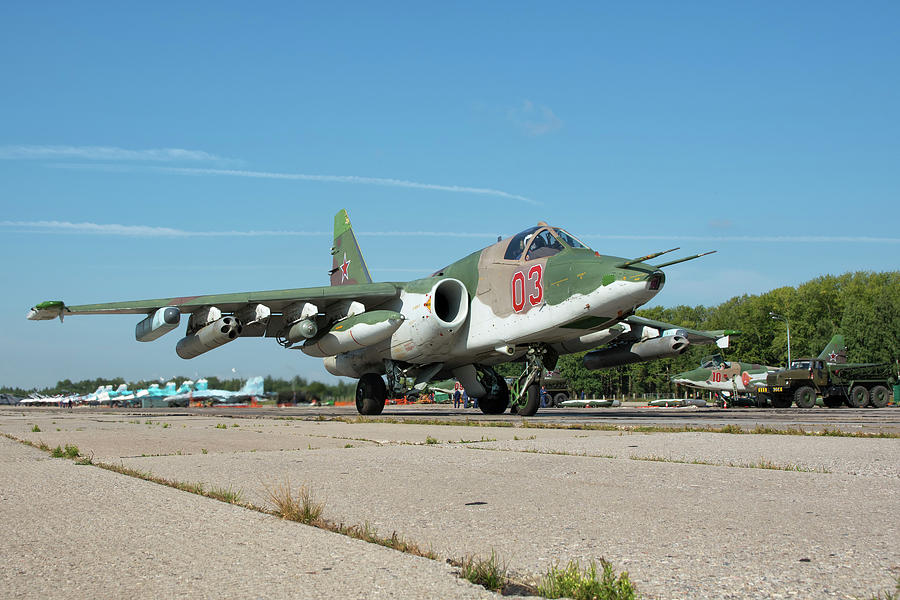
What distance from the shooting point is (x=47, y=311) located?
1867cm

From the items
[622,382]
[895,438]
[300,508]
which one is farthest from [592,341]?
[622,382]

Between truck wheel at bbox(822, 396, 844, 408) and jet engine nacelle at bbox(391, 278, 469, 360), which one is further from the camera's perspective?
truck wheel at bbox(822, 396, 844, 408)

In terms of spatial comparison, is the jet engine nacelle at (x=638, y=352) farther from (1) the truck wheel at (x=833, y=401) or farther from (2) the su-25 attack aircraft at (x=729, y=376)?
(1) the truck wheel at (x=833, y=401)

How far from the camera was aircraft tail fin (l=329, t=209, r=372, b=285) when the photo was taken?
78.3 feet

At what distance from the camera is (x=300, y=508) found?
366 centimetres

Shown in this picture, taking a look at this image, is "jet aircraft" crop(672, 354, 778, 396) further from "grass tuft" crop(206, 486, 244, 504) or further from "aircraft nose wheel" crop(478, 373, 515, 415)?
"grass tuft" crop(206, 486, 244, 504)

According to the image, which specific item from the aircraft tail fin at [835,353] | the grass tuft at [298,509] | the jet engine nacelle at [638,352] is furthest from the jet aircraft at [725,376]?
the grass tuft at [298,509]

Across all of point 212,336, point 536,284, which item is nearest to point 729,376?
point 536,284

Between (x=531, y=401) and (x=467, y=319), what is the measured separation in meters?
2.41

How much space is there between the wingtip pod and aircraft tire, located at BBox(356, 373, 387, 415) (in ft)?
25.5

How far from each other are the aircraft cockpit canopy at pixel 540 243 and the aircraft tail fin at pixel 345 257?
7894 millimetres

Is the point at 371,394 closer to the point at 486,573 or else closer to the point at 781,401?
the point at 486,573

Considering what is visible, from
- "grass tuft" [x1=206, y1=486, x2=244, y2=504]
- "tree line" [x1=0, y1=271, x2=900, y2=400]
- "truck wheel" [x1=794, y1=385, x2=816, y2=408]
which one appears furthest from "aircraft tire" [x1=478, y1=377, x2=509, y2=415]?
"tree line" [x1=0, y1=271, x2=900, y2=400]

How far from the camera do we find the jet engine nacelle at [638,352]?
1850cm
